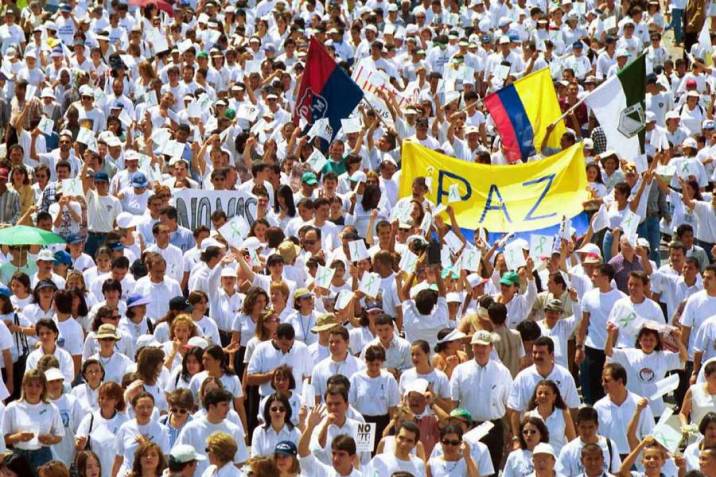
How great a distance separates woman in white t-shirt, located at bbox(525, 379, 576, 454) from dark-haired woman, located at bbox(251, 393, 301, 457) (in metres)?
1.66

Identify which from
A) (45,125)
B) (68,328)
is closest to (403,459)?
(68,328)

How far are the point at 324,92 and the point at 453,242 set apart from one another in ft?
15.6

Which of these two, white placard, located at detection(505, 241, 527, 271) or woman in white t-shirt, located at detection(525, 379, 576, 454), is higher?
white placard, located at detection(505, 241, 527, 271)

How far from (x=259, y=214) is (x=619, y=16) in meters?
12.9

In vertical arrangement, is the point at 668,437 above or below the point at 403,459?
above

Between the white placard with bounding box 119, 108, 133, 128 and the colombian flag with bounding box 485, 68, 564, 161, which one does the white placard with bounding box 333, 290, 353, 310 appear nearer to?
the colombian flag with bounding box 485, 68, 564, 161

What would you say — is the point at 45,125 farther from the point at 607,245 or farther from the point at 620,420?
the point at 620,420

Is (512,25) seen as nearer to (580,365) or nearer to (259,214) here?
(259,214)

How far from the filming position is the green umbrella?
54.9 feet

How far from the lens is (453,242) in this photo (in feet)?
57.6

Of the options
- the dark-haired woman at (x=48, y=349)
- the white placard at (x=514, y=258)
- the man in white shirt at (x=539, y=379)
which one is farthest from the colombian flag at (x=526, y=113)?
the dark-haired woman at (x=48, y=349)

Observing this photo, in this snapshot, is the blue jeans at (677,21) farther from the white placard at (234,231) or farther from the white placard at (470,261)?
the white placard at (234,231)

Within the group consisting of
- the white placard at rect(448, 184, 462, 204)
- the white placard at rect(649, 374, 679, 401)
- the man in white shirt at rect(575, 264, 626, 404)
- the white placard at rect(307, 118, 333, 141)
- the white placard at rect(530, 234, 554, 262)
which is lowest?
the white placard at rect(649, 374, 679, 401)

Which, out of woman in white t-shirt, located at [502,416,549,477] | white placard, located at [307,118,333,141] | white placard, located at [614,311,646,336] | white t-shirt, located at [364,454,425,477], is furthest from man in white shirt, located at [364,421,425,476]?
white placard, located at [307,118,333,141]
